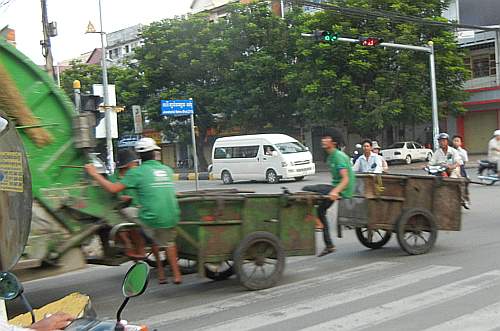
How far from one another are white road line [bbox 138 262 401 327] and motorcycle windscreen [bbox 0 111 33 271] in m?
3.03

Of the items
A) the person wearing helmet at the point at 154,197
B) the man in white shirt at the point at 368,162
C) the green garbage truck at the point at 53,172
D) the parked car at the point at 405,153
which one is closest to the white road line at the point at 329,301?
the person wearing helmet at the point at 154,197

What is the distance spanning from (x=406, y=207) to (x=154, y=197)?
3.67 m

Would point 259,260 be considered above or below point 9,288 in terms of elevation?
below

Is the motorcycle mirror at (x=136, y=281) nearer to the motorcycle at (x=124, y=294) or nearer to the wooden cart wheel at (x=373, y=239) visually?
the motorcycle at (x=124, y=294)

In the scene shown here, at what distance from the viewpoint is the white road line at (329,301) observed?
18.7ft

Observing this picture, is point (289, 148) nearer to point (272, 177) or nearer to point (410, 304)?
point (272, 177)

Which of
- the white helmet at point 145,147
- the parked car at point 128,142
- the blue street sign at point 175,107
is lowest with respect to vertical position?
the white helmet at point 145,147

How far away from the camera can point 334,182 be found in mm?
8383

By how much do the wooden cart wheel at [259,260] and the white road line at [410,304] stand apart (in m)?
1.38

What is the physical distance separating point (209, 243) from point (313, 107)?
2681 cm

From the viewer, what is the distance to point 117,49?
62.6m

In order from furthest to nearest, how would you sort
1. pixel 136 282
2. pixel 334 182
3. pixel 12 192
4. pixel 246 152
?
pixel 246 152
pixel 334 182
pixel 12 192
pixel 136 282

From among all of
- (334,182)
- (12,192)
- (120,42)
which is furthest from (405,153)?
(120,42)

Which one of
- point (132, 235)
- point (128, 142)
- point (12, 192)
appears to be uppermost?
point (128, 142)
